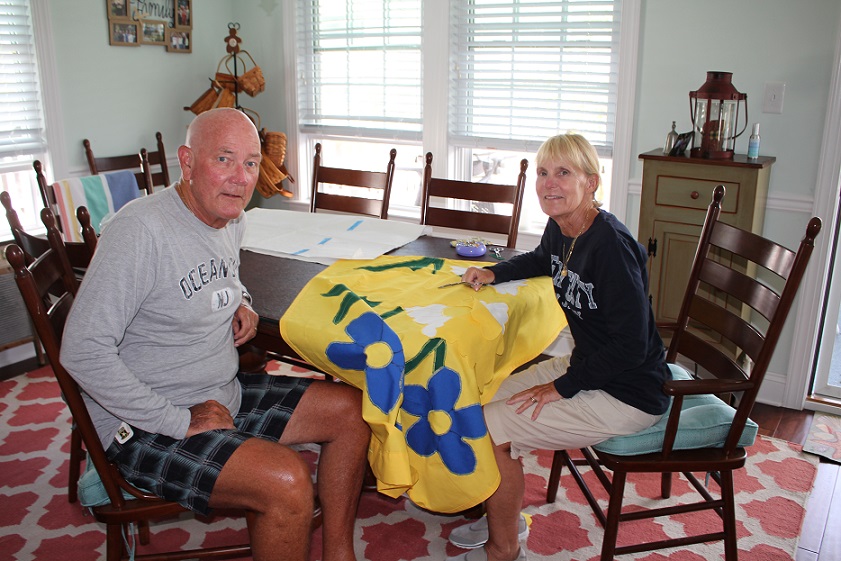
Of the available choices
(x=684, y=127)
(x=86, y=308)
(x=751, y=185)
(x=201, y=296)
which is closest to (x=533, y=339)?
(x=201, y=296)

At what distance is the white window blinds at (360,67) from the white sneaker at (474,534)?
245 cm

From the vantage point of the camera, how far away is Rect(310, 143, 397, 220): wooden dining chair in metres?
3.24

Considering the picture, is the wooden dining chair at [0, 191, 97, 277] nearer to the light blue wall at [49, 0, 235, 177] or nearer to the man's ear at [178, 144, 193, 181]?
the man's ear at [178, 144, 193, 181]

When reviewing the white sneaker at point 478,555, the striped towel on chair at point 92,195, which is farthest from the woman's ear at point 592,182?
the striped towel on chair at point 92,195

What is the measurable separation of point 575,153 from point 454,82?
216cm

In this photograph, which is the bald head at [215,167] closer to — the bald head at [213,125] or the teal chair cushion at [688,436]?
the bald head at [213,125]

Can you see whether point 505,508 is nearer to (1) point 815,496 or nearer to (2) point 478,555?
(2) point 478,555

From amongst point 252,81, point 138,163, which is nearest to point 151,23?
point 252,81

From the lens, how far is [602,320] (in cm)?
184

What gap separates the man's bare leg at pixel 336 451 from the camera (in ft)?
6.12

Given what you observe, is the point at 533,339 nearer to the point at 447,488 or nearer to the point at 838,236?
the point at 447,488

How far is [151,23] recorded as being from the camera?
401 cm

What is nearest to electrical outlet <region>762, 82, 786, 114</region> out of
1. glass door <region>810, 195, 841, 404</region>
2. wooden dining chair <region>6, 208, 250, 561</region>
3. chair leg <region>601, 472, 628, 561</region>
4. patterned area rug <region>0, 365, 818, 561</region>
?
glass door <region>810, 195, 841, 404</region>

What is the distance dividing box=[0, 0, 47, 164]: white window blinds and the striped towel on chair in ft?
1.84
